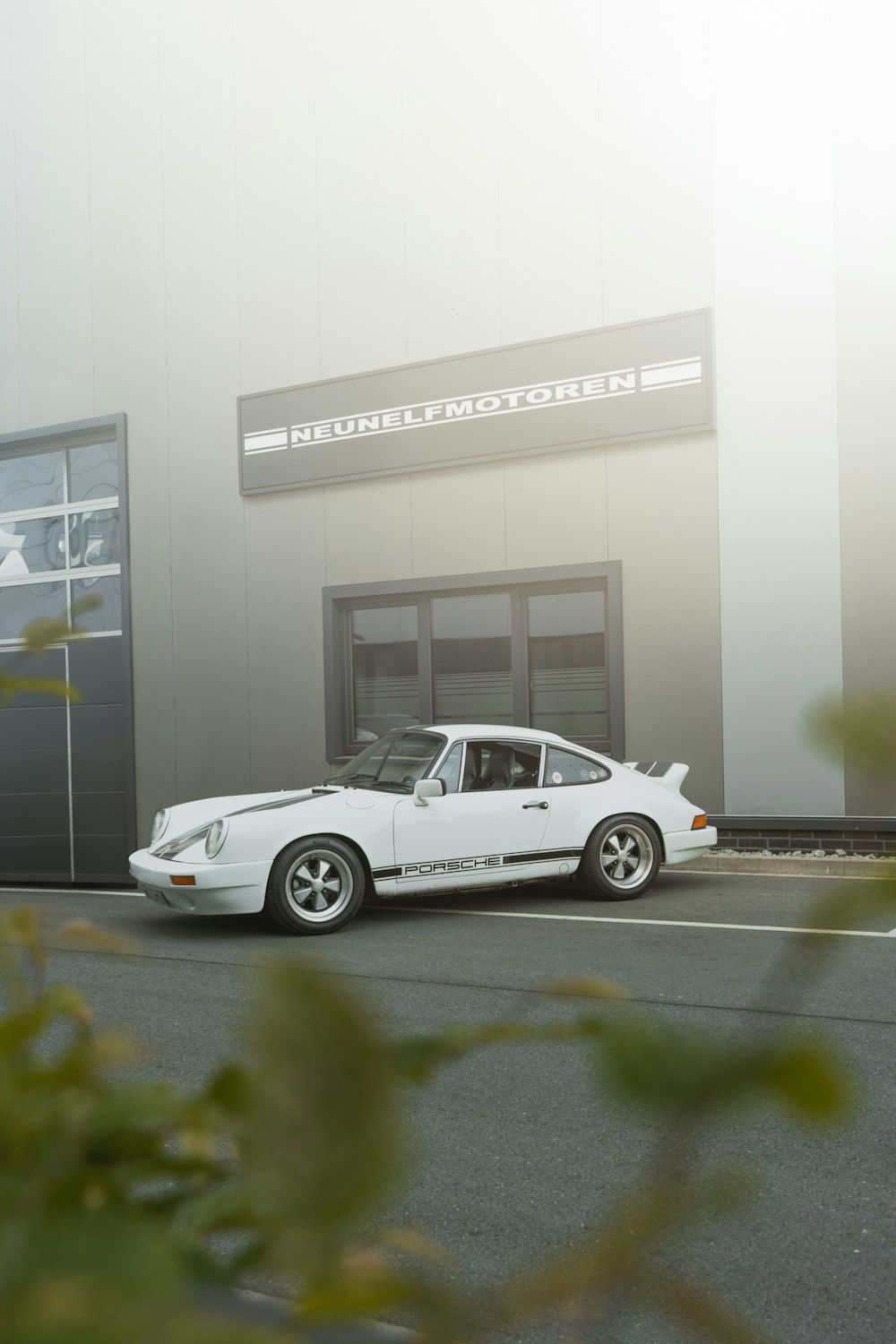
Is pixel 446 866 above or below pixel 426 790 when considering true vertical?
below

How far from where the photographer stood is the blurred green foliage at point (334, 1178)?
0.78ft

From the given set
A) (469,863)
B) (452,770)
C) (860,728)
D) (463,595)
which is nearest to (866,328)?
(463,595)

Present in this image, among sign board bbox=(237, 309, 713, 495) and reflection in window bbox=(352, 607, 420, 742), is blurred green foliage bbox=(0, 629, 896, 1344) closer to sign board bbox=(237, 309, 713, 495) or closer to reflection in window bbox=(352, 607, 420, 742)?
sign board bbox=(237, 309, 713, 495)

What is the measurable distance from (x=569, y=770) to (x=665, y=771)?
992 millimetres

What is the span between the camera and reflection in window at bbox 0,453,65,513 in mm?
12711

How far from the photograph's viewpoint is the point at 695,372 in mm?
10133

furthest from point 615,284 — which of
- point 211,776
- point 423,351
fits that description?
point 211,776

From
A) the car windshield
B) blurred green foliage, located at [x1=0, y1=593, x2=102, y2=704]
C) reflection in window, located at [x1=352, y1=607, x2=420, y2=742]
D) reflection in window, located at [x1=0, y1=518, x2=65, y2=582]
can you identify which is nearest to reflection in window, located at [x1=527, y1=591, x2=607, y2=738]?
reflection in window, located at [x1=352, y1=607, x2=420, y2=742]

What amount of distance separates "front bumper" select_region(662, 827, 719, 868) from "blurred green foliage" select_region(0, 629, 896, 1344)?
27.6 ft

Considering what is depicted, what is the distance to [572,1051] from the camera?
0.33 meters

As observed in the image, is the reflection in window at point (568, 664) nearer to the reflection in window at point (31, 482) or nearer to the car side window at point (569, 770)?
the car side window at point (569, 770)

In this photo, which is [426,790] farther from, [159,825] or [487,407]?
[487,407]

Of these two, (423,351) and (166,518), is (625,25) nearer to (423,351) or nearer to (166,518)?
(423,351)

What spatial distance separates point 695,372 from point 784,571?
187cm
